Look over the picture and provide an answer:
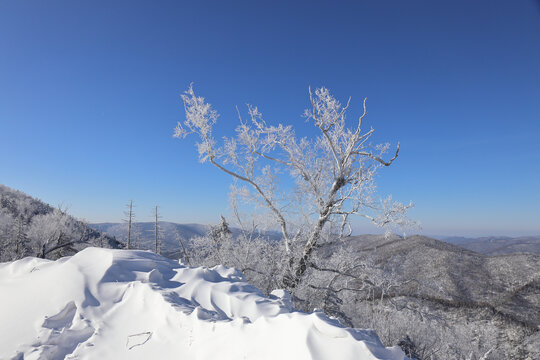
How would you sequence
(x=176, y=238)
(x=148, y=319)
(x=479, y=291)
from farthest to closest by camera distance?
(x=479, y=291) → (x=176, y=238) → (x=148, y=319)

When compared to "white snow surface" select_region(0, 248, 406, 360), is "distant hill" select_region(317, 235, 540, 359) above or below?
below

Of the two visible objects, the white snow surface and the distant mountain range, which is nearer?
the white snow surface

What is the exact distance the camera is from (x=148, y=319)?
109 inches

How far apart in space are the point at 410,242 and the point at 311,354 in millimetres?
61259

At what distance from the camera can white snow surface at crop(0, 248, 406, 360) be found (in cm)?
194

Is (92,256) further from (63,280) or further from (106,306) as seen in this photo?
(106,306)

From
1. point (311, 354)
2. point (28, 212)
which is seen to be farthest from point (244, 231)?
point (28, 212)

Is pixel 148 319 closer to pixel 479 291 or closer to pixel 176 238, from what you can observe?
pixel 176 238

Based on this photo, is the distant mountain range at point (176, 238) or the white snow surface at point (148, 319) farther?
the distant mountain range at point (176, 238)

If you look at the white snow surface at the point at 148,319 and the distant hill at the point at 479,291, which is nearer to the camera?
the white snow surface at the point at 148,319

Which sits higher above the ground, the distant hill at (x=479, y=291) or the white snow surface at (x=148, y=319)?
the white snow surface at (x=148, y=319)

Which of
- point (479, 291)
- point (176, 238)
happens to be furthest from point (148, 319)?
point (479, 291)

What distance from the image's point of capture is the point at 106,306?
3.07 m

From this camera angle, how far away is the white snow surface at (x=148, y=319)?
194 centimetres
